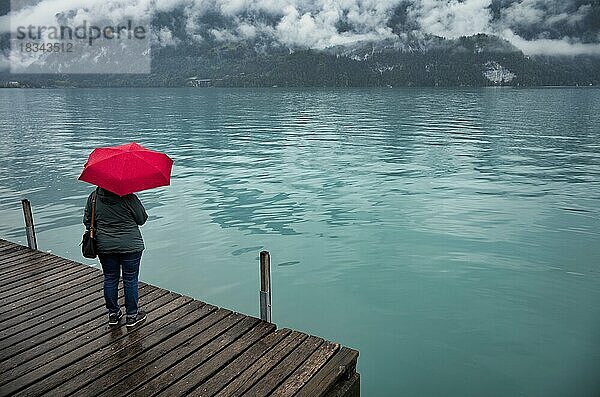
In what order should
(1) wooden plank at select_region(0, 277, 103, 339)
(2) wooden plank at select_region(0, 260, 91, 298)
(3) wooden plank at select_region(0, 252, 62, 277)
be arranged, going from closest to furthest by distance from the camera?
(1) wooden plank at select_region(0, 277, 103, 339) → (2) wooden plank at select_region(0, 260, 91, 298) → (3) wooden plank at select_region(0, 252, 62, 277)

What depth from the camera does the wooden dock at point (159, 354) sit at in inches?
245

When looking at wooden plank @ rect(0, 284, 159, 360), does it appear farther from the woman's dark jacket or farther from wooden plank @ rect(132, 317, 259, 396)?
wooden plank @ rect(132, 317, 259, 396)

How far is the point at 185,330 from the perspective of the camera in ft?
24.9

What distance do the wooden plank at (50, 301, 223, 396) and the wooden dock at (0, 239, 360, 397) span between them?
0.01 meters

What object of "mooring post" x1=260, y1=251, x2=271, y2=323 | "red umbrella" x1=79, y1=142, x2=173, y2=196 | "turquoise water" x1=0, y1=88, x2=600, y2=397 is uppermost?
"red umbrella" x1=79, y1=142, x2=173, y2=196

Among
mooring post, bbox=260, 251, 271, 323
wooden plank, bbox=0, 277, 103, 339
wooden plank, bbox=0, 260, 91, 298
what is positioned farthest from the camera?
wooden plank, bbox=0, 260, 91, 298

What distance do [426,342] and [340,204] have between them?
9.98 m

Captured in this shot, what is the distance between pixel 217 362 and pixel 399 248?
31.6ft

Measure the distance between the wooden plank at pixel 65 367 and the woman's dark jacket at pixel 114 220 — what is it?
128cm

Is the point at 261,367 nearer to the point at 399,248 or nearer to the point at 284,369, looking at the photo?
the point at 284,369

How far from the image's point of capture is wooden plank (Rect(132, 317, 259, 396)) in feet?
20.4

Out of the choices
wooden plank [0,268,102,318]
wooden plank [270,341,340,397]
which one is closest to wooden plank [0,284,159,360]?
wooden plank [0,268,102,318]

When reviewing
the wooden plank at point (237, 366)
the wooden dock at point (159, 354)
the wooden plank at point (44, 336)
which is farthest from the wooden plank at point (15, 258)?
the wooden plank at point (237, 366)

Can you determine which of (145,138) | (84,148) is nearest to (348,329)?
(84,148)
